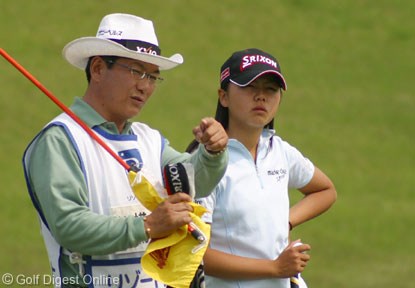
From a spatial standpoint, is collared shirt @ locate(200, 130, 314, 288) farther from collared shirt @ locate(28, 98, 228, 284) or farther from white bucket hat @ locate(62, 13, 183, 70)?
collared shirt @ locate(28, 98, 228, 284)

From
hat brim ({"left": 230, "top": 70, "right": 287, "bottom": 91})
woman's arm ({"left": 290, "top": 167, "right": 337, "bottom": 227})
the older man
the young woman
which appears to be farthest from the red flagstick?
woman's arm ({"left": 290, "top": 167, "right": 337, "bottom": 227})

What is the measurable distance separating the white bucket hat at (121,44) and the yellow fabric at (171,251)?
57cm

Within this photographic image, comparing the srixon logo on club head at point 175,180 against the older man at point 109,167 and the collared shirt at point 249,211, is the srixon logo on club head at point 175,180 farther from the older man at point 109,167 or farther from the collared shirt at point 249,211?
the collared shirt at point 249,211

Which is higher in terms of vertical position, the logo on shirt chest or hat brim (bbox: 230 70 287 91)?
hat brim (bbox: 230 70 287 91)

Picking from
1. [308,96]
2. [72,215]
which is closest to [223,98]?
[72,215]

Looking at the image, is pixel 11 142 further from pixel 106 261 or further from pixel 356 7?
pixel 106 261

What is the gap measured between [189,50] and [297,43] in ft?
6.56

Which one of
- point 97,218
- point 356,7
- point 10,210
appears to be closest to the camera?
point 97,218

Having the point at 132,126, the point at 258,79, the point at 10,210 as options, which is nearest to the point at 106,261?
the point at 132,126

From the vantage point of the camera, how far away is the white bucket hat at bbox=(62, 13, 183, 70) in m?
5.55

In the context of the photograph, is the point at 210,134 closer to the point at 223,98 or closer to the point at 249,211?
the point at 249,211

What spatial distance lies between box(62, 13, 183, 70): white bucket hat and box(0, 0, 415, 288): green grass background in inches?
308

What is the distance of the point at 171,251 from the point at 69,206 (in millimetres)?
471

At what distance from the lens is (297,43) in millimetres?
22719
